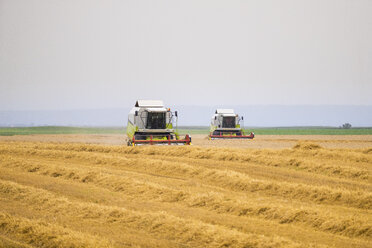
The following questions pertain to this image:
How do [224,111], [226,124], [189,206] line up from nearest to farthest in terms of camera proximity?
[189,206], [226,124], [224,111]

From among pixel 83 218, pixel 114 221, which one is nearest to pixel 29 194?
pixel 83 218

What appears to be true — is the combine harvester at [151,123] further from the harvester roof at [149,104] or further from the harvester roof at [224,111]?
the harvester roof at [224,111]

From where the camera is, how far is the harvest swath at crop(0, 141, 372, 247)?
852 cm

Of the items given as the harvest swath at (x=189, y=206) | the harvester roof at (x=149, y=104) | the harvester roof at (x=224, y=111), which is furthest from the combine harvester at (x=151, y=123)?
the harvester roof at (x=224, y=111)

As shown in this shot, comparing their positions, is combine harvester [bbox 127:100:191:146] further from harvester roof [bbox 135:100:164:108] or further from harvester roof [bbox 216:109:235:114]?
harvester roof [bbox 216:109:235:114]

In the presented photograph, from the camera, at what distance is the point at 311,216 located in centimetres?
970

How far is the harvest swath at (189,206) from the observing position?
852 centimetres

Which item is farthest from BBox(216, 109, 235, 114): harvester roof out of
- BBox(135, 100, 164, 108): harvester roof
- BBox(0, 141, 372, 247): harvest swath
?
BBox(0, 141, 372, 247): harvest swath

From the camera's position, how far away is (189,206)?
11375 millimetres

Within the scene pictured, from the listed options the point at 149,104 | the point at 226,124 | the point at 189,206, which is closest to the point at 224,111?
the point at 226,124

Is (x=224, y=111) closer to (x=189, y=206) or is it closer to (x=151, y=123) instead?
(x=151, y=123)

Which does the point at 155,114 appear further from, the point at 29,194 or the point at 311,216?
the point at 311,216

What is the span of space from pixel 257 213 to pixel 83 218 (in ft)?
12.6

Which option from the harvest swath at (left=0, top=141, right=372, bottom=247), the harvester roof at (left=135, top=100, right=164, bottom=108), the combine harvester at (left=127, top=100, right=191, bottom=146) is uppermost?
the harvester roof at (left=135, top=100, right=164, bottom=108)
